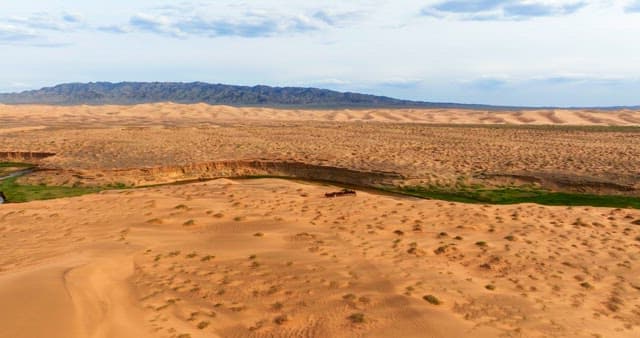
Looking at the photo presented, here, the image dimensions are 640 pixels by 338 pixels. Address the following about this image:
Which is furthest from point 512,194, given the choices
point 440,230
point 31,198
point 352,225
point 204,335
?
point 31,198

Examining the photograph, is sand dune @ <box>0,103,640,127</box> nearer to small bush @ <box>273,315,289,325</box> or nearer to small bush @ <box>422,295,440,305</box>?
small bush @ <box>422,295,440,305</box>

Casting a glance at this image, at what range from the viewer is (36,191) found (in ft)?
53.5

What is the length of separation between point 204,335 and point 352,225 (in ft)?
17.4

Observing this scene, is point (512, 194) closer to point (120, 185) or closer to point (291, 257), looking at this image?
point (291, 257)

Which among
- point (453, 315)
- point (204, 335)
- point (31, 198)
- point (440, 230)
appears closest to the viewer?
point (204, 335)

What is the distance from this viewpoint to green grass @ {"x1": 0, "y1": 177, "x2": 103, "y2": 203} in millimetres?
15406

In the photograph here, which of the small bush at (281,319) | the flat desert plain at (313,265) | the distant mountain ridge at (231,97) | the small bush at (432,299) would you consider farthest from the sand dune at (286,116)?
the distant mountain ridge at (231,97)

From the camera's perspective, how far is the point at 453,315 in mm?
6359

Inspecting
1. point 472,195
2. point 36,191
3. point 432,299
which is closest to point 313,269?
point 432,299

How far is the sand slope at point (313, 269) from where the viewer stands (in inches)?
238

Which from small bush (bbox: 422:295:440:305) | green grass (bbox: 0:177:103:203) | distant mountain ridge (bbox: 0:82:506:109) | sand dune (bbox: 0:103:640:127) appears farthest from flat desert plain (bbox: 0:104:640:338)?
distant mountain ridge (bbox: 0:82:506:109)

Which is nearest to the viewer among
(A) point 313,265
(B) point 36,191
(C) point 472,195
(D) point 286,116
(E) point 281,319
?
(E) point 281,319

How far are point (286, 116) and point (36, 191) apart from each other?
54493 mm

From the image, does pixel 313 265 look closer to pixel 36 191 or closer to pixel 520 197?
pixel 520 197
